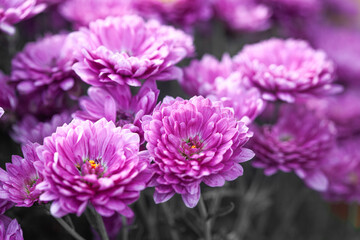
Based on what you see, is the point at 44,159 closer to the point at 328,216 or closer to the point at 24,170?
the point at 24,170

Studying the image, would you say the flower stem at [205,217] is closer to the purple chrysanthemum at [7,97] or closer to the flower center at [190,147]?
the flower center at [190,147]

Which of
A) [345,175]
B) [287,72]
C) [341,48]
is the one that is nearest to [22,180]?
[287,72]

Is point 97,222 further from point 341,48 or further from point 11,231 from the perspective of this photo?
point 341,48

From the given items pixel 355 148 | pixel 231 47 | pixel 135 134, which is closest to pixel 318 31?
pixel 231 47

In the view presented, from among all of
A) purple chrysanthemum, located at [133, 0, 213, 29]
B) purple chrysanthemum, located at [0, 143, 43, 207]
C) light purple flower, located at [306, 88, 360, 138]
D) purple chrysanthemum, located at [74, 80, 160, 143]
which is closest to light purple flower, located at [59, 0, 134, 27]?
purple chrysanthemum, located at [133, 0, 213, 29]

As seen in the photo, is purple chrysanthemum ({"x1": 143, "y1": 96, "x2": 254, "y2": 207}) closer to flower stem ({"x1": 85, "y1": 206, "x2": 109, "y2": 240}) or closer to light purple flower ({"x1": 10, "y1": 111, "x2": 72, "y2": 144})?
flower stem ({"x1": 85, "y1": 206, "x2": 109, "y2": 240})

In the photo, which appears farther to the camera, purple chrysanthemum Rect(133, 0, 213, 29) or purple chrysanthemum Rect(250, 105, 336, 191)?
purple chrysanthemum Rect(133, 0, 213, 29)

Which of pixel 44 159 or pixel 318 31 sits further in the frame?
pixel 318 31
